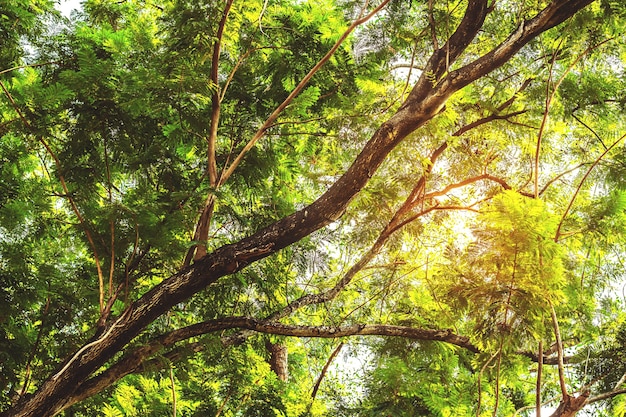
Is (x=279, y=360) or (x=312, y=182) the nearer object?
(x=312, y=182)

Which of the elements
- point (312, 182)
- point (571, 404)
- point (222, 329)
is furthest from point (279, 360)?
point (571, 404)

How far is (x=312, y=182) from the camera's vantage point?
5.43m

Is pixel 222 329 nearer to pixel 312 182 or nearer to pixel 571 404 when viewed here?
pixel 312 182

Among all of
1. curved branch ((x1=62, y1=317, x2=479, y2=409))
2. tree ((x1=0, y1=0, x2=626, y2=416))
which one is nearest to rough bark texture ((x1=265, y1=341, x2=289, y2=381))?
tree ((x1=0, y1=0, x2=626, y2=416))

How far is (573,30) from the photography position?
3.24m

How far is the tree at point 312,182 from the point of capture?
10.1 ft

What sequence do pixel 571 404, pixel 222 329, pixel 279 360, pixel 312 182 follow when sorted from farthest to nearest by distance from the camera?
pixel 279 360
pixel 312 182
pixel 222 329
pixel 571 404

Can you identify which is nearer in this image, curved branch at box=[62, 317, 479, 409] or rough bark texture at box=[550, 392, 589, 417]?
rough bark texture at box=[550, 392, 589, 417]

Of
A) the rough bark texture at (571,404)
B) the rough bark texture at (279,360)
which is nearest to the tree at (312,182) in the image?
the rough bark texture at (571,404)

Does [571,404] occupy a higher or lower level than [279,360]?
lower

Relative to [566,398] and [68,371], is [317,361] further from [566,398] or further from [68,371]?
[566,398]

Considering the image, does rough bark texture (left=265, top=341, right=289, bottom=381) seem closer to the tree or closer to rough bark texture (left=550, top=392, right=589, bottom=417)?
the tree

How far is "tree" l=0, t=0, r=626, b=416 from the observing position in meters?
3.09

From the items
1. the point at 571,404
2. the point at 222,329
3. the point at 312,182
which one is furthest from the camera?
the point at 312,182
